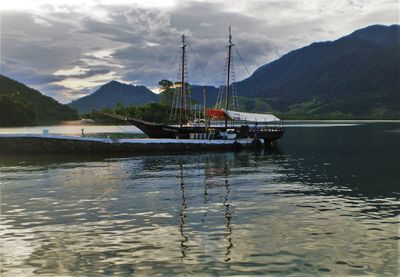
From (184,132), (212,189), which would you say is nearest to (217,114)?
(184,132)

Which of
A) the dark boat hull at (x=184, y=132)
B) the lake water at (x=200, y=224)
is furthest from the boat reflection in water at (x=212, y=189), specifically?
the dark boat hull at (x=184, y=132)

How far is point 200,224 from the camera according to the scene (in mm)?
22688

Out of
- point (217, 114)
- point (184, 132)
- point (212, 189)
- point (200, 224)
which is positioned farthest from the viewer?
point (217, 114)

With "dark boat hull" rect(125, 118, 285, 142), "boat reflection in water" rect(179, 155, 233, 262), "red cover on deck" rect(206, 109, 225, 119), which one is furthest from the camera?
"red cover on deck" rect(206, 109, 225, 119)

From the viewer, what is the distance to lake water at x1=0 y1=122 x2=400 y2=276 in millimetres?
16500

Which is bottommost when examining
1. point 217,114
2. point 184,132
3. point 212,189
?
point 212,189

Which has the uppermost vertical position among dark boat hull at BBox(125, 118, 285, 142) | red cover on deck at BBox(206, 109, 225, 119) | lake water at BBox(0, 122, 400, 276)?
red cover on deck at BBox(206, 109, 225, 119)

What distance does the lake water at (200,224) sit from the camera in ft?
54.1

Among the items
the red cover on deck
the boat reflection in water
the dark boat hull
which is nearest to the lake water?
the boat reflection in water

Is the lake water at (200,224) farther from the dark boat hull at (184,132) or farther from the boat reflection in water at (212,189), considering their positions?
the dark boat hull at (184,132)

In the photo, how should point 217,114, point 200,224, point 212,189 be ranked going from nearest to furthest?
point 200,224 → point 212,189 → point 217,114

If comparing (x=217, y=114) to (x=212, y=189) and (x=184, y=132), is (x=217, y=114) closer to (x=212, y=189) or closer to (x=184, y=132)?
(x=184, y=132)

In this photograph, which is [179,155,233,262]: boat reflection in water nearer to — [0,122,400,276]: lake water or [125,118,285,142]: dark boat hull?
[0,122,400,276]: lake water

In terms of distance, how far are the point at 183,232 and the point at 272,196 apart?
12469mm
